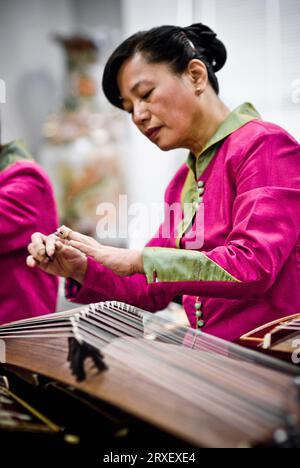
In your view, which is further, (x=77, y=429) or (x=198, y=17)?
(x=198, y=17)

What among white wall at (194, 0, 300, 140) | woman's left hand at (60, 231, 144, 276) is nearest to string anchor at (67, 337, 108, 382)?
woman's left hand at (60, 231, 144, 276)

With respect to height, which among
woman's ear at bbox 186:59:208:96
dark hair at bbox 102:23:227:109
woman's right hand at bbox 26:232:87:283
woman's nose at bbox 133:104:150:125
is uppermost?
dark hair at bbox 102:23:227:109

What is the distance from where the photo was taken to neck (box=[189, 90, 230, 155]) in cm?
141

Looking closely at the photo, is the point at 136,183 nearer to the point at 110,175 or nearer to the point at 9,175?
the point at 9,175

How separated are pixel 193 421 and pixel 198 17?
1.68 meters

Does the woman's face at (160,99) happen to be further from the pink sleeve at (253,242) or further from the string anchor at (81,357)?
the string anchor at (81,357)

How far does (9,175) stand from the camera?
5.73 feet

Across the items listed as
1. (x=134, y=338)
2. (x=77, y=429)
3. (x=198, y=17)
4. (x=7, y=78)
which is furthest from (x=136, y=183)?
(x=7, y=78)

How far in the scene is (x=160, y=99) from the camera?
4.43ft

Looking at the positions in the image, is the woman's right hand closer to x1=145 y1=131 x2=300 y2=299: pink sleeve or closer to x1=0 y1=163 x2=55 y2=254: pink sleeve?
x1=145 y1=131 x2=300 y2=299: pink sleeve

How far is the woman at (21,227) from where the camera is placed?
66.1 inches

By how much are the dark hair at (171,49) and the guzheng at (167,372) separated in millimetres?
652

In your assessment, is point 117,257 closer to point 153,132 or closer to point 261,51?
point 153,132

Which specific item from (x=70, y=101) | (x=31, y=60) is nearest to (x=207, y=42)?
(x=70, y=101)
